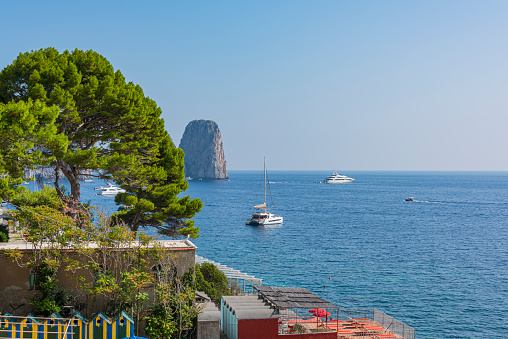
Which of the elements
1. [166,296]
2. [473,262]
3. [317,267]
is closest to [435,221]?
[473,262]

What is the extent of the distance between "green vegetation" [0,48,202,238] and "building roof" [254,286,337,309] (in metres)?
9.46

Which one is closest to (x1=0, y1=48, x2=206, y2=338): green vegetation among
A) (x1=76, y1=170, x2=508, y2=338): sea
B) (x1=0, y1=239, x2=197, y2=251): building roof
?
(x1=0, y1=239, x2=197, y2=251): building roof

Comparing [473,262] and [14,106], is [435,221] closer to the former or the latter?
[473,262]

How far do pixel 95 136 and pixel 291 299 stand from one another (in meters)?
13.9

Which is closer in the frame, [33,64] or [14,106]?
[14,106]

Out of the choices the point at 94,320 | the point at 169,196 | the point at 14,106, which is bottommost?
the point at 94,320

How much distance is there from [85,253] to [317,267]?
37.1m

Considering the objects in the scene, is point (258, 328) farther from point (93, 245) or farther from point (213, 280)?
point (213, 280)

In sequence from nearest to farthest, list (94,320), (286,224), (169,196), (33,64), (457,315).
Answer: (94,320)
(33,64)
(169,196)
(457,315)
(286,224)

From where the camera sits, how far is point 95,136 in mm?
24016

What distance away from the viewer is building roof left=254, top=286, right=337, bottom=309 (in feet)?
55.7

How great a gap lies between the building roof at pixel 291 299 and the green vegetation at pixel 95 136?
946 cm

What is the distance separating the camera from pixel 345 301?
37562 millimetres

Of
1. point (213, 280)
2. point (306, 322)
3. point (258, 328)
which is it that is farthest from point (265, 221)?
point (258, 328)
